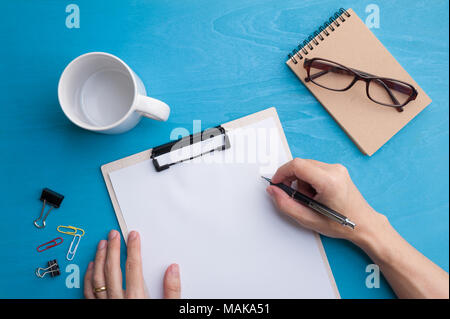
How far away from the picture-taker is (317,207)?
2.22ft

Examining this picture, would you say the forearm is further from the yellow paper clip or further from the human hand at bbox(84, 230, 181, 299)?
Result: the yellow paper clip

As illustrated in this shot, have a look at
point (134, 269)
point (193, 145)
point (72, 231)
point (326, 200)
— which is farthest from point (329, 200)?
point (72, 231)

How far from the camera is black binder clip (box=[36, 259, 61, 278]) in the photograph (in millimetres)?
756

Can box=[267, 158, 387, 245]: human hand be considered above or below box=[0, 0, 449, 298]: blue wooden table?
below

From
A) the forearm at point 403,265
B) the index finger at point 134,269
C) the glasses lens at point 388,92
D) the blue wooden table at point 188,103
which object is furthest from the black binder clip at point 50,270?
the glasses lens at point 388,92

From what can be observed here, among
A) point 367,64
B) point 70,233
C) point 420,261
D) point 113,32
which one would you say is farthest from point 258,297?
point 113,32

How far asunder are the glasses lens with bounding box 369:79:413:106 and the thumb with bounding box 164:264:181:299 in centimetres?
66

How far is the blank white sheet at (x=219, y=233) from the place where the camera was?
2.44 feet

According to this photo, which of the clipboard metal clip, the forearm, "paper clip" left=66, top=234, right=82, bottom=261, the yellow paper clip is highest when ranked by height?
the clipboard metal clip

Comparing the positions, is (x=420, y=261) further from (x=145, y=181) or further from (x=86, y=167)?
(x=86, y=167)

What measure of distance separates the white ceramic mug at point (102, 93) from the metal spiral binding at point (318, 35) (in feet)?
1.20

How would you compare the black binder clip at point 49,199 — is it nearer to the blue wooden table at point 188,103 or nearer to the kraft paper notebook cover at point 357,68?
the blue wooden table at point 188,103

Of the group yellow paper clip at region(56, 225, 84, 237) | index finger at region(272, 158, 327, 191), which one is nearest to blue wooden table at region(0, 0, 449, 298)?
yellow paper clip at region(56, 225, 84, 237)

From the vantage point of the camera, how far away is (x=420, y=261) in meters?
0.71
